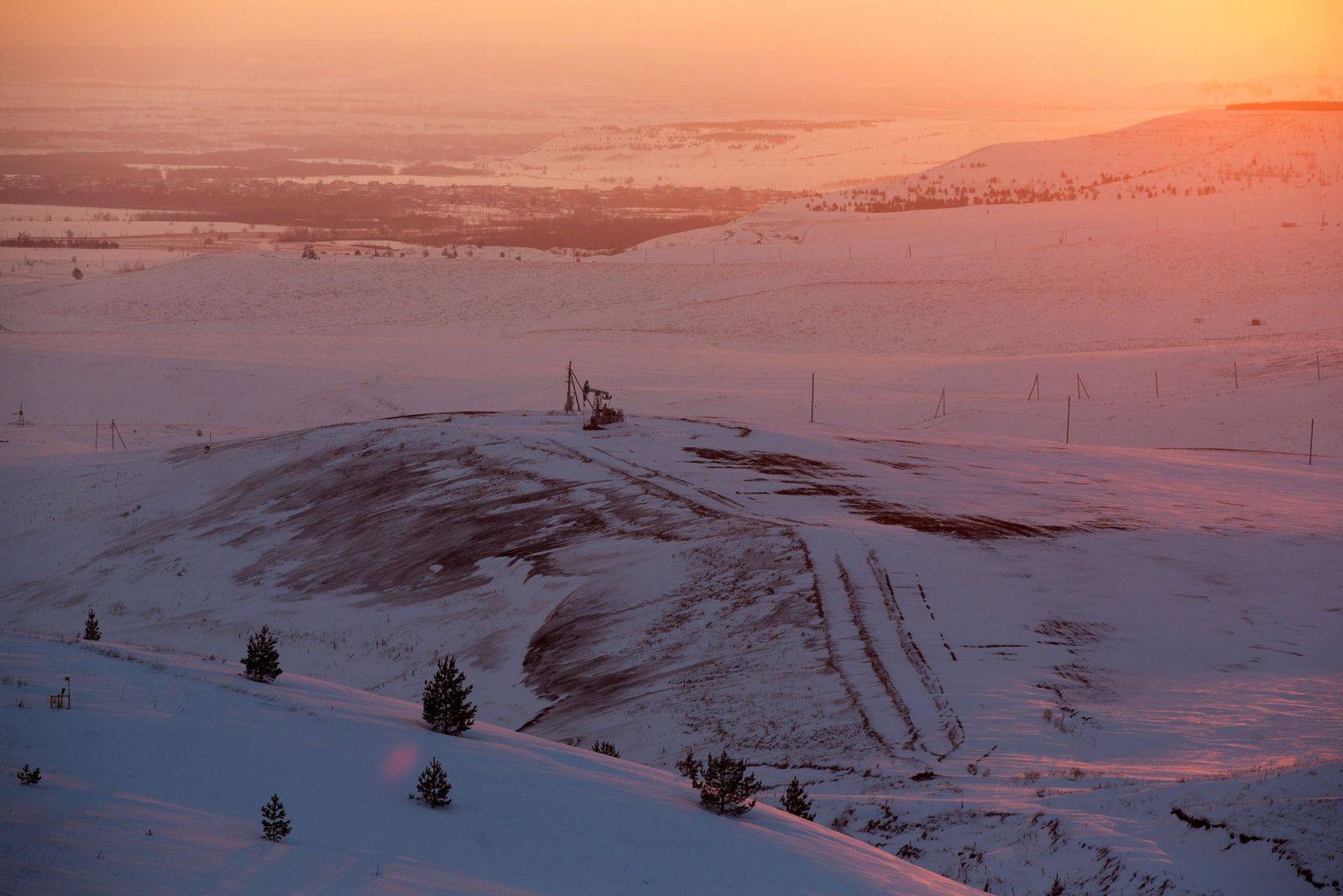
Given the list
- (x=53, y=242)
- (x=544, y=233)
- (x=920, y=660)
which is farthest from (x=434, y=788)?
Result: (x=544, y=233)

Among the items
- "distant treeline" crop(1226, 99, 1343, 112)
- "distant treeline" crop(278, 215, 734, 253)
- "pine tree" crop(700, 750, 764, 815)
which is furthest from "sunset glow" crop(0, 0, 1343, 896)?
"distant treeline" crop(1226, 99, 1343, 112)

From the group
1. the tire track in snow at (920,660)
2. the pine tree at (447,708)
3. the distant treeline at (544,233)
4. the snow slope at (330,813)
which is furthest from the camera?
the distant treeline at (544,233)

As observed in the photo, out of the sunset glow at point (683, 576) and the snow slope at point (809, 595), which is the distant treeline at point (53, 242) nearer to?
the sunset glow at point (683, 576)

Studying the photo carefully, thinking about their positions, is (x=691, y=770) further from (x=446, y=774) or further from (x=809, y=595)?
(x=809, y=595)

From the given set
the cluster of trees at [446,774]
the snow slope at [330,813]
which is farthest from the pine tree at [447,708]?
the snow slope at [330,813]

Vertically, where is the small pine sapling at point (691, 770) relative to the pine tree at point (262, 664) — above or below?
below

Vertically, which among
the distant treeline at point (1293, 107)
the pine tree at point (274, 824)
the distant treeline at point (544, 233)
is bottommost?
the pine tree at point (274, 824)

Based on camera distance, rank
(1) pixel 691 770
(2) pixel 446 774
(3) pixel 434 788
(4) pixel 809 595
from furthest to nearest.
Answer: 1. (4) pixel 809 595
2. (1) pixel 691 770
3. (2) pixel 446 774
4. (3) pixel 434 788

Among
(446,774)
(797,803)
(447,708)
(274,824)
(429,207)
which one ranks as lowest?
(797,803)
